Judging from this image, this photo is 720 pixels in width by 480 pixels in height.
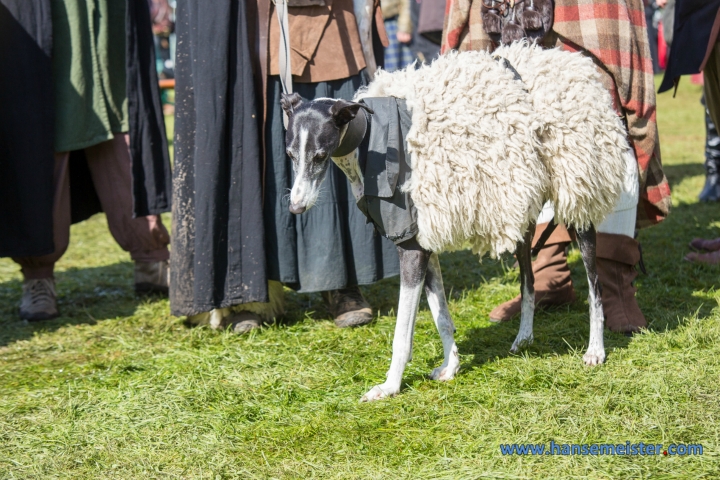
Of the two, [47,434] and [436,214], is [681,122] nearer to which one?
[436,214]

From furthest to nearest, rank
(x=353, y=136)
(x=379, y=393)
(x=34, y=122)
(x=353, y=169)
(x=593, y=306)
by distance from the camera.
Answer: (x=34, y=122), (x=593, y=306), (x=379, y=393), (x=353, y=169), (x=353, y=136)

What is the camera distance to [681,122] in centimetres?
1168

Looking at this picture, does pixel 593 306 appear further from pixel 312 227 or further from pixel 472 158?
pixel 312 227

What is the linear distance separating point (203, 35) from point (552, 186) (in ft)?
6.53

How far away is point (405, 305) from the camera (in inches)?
120

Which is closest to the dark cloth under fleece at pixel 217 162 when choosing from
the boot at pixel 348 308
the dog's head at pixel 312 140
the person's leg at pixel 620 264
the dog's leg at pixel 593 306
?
the boot at pixel 348 308

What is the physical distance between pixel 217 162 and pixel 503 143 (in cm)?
165

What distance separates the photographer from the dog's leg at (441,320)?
10.7 feet

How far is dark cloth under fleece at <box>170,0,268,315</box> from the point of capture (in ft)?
12.8

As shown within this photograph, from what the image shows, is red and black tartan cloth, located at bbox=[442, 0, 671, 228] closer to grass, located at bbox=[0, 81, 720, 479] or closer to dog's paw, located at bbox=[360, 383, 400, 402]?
grass, located at bbox=[0, 81, 720, 479]

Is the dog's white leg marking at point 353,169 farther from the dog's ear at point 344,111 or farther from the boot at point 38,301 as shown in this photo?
the boot at point 38,301

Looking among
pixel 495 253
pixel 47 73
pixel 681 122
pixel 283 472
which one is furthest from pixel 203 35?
pixel 681 122

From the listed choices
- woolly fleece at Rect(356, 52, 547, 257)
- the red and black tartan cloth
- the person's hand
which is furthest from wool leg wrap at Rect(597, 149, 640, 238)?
the person's hand

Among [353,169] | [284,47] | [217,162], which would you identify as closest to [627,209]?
[353,169]
